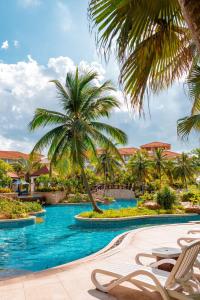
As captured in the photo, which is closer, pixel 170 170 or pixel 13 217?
pixel 13 217

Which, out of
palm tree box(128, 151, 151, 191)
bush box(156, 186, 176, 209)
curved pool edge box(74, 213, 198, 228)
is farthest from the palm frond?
palm tree box(128, 151, 151, 191)

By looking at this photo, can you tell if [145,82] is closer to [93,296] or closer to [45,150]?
[93,296]

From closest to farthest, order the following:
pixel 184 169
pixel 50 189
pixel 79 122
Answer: pixel 79 122
pixel 50 189
pixel 184 169

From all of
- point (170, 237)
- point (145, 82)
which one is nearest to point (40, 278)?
point (145, 82)

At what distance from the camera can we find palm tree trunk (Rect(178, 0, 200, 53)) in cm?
214

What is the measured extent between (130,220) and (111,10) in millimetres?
12867

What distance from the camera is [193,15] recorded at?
218 centimetres

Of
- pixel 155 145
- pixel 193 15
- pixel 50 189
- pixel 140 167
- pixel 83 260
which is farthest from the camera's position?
pixel 155 145

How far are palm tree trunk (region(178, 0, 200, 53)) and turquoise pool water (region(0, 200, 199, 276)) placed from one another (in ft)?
23.1

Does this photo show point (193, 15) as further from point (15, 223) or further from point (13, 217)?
point (13, 217)

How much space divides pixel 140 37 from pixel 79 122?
13.5 meters

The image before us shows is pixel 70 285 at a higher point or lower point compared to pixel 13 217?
lower

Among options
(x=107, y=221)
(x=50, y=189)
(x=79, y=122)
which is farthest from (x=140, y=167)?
(x=107, y=221)

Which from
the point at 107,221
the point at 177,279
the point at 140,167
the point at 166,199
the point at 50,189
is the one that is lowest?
the point at 107,221
